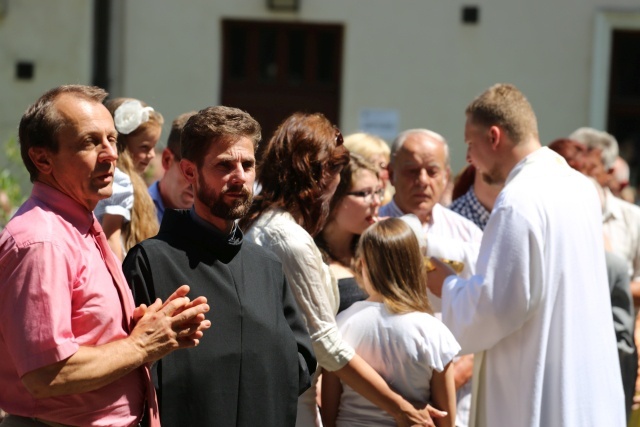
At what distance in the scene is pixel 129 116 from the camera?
4605mm

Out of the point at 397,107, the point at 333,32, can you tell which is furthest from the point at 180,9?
the point at 397,107

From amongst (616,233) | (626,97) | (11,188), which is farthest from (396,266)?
(626,97)

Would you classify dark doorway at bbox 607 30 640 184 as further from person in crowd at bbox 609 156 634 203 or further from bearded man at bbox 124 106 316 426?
bearded man at bbox 124 106 316 426

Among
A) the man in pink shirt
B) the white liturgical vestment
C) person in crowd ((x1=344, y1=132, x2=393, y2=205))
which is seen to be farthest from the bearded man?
person in crowd ((x1=344, y1=132, x2=393, y2=205))

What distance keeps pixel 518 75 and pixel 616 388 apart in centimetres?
709

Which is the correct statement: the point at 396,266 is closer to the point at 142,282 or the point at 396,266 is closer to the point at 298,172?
the point at 298,172

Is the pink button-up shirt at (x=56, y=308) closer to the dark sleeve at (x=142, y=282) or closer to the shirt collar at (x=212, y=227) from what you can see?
the dark sleeve at (x=142, y=282)

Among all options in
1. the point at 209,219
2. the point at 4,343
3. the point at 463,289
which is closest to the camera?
the point at 4,343

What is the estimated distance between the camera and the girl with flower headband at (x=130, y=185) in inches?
166

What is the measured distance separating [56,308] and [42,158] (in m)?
0.44

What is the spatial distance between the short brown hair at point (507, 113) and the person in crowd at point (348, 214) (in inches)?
21.3

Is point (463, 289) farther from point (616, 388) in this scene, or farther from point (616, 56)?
point (616, 56)

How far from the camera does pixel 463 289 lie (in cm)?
442

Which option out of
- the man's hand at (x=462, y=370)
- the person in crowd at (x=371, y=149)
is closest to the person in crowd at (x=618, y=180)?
the person in crowd at (x=371, y=149)
